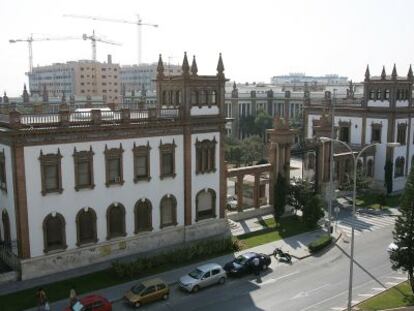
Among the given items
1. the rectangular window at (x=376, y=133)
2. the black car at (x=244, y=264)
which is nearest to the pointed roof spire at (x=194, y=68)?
the black car at (x=244, y=264)

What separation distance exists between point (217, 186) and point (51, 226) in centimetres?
1578

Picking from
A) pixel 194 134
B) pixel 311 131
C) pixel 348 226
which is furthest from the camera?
pixel 311 131

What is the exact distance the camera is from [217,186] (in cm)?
4488

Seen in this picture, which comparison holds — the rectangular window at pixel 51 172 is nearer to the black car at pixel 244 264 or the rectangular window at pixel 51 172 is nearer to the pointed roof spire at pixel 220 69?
the black car at pixel 244 264

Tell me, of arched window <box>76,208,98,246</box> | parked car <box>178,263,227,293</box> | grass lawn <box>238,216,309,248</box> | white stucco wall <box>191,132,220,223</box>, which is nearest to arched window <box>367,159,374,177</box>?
grass lawn <box>238,216,309,248</box>

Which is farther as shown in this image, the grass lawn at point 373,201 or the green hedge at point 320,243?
the grass lawn at point 373,201

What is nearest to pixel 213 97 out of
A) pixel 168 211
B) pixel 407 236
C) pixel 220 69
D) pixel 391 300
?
pixel 220 69

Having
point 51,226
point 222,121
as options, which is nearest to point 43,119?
point 51,226

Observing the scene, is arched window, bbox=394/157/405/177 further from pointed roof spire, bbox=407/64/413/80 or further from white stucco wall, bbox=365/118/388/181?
pointed roof spire, bbox=407/64/413/80

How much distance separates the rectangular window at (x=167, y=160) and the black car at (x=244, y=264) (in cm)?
962

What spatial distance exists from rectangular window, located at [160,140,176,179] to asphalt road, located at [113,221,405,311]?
10.8 metres

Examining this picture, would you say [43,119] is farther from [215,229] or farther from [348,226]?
[348,226]

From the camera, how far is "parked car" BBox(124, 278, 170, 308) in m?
Result: 30.9

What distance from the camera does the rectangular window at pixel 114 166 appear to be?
37625 millimetres
